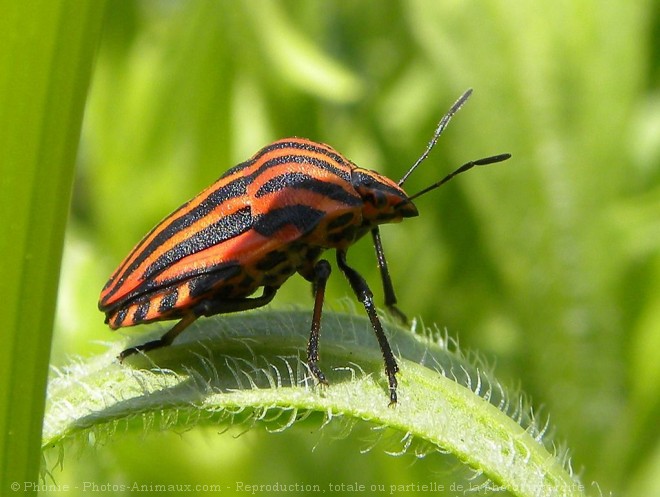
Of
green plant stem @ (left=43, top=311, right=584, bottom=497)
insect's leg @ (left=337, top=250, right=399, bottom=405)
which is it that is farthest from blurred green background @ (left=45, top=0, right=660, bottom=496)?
green plant stem @ (left=43, top=311, right=584, bottom=497)

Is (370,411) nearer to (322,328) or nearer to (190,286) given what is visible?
(322,328)

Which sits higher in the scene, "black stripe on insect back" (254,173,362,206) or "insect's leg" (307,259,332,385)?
"black stripe on insect back" (254,173,362,206)

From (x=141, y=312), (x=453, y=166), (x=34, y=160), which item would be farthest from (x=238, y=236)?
(x=453, y=166)

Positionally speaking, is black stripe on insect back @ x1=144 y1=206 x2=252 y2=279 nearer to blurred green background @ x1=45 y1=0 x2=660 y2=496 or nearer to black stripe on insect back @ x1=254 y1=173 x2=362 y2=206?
black stripe on insect back @ x1=254 y1=173 x2=362 y2=206

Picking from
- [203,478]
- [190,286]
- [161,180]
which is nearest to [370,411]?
[190,286]

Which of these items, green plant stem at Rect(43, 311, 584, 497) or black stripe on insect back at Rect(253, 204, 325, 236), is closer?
green plant stem at Rect(43, 311, 584, 497)

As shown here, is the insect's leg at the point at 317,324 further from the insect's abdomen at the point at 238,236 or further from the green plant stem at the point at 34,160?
the green plant stem at the point at 34,160
